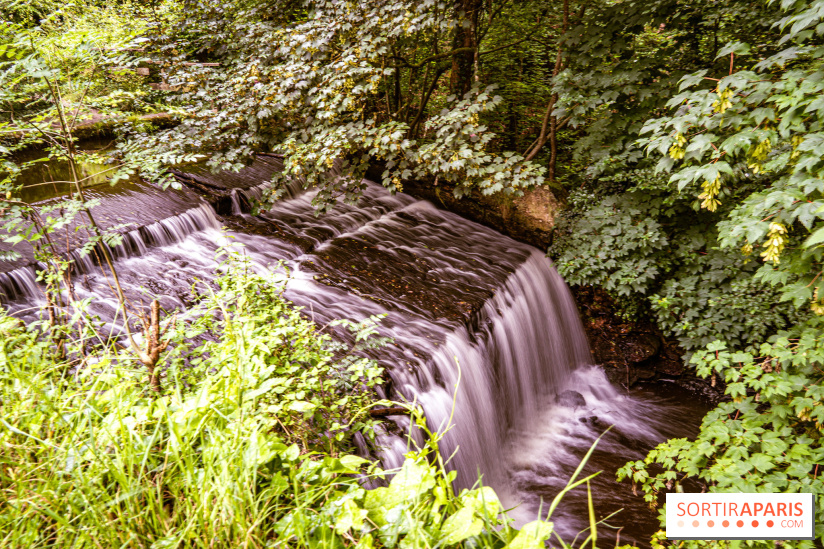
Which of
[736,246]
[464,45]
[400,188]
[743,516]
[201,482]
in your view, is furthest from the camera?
[464,45]

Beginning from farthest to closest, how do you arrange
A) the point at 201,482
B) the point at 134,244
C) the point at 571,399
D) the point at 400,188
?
1. the point at 571,399
2. the point at 400,188
3. the point at 134,244
4. the point at 201,482

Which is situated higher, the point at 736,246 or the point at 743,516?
the point at 736,246

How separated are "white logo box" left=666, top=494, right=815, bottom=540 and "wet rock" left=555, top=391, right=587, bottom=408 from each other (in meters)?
2.77

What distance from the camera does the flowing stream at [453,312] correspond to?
4.39 meters

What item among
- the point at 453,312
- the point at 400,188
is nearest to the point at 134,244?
the point at 400,188

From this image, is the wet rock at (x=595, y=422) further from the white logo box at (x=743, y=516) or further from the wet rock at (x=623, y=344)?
the white logo box at (x=743, y=516)

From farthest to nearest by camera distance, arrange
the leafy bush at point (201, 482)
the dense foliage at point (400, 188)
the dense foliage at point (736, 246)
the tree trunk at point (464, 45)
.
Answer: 1. the tree trunk at point (464, 45)
2. the dense foliage at point (736, 246)
3. the dense foliage at point (400, 188)
4. the leafy bush at point (201, 482)

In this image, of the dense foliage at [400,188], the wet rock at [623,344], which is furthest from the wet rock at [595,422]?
the wet rock at [623,344]

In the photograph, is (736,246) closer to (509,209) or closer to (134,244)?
(509,209)

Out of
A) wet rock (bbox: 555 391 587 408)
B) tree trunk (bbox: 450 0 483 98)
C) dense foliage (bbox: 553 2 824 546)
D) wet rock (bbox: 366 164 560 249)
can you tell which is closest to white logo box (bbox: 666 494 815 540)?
dense foliage (bbox: 553 2 824 546)

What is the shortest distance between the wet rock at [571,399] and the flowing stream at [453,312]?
0.7 inches

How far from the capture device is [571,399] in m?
6.08

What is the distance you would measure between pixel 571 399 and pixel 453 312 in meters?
2.25

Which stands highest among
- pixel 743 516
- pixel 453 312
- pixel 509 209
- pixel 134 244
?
pixel 509 209
